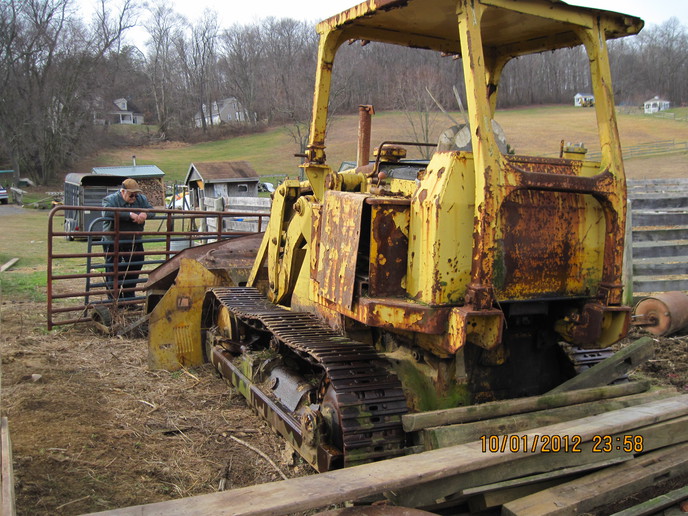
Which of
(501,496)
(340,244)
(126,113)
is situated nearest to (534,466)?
(501,496)

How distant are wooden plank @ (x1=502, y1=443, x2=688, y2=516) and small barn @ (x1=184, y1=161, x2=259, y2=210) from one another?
34.2m

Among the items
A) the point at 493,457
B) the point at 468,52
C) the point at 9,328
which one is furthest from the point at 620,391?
the point at 9,328

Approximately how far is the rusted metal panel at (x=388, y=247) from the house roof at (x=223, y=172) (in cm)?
3395

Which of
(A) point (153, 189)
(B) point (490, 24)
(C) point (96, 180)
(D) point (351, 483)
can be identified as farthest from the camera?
(A) point (153, 189)

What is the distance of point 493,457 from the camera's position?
118 inches

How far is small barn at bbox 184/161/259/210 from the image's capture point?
36.7 metres

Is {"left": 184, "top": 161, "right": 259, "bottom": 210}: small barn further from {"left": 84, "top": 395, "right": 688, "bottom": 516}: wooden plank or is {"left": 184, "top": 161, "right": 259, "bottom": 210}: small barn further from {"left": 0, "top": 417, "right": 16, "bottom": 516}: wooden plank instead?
{"left": 84, "top": 395, "right": 688, "bottom": 516}: wooden plank

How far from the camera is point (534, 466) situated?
3.17 meters

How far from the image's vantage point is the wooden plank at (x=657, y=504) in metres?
3.11

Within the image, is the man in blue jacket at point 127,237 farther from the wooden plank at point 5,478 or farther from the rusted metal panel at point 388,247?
the rusted metal panel at point 388,247

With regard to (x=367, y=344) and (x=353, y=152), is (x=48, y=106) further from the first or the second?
(x=367, y=344)
